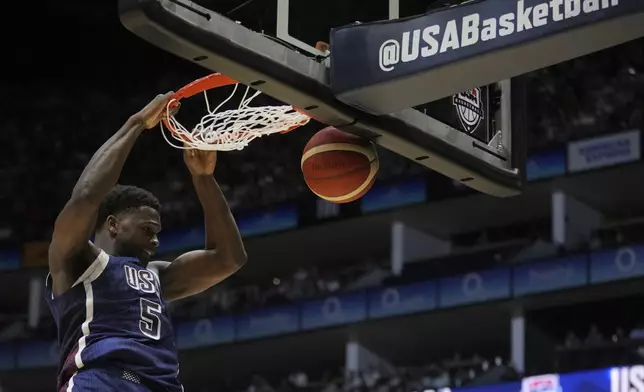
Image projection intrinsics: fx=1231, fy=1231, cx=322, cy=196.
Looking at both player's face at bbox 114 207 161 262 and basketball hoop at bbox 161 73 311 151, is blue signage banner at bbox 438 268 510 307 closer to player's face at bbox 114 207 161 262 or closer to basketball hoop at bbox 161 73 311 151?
basketball hoop at bbox 161 73 311 151

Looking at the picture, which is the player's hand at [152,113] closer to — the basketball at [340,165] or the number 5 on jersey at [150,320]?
the number 5 on jersey at [150,320]

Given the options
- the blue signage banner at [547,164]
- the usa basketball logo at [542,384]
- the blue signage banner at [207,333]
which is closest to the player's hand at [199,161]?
the usa basketball logo at [542,384]

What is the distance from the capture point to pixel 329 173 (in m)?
5.06

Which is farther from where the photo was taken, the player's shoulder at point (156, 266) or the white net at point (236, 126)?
the white net at point (236, 126)

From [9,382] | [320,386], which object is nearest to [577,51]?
[320,386]

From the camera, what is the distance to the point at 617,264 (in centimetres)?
1666

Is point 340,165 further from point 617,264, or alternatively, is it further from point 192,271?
point 617,264

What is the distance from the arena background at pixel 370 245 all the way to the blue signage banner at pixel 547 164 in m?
0.03

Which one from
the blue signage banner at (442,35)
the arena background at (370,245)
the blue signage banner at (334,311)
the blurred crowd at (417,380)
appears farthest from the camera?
the blue signage banner at (334,311)

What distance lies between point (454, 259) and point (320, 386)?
9.25ft

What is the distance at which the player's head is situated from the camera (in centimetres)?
413

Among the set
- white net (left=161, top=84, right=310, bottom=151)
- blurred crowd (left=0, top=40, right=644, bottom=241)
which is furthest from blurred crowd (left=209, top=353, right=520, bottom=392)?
white net (left=161, top=84, right=310, bottom=151)

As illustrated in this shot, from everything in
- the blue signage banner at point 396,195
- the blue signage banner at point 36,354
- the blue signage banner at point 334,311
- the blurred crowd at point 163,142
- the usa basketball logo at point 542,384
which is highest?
the blurred crowd at point 163,142

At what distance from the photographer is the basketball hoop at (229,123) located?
4.65 metres
